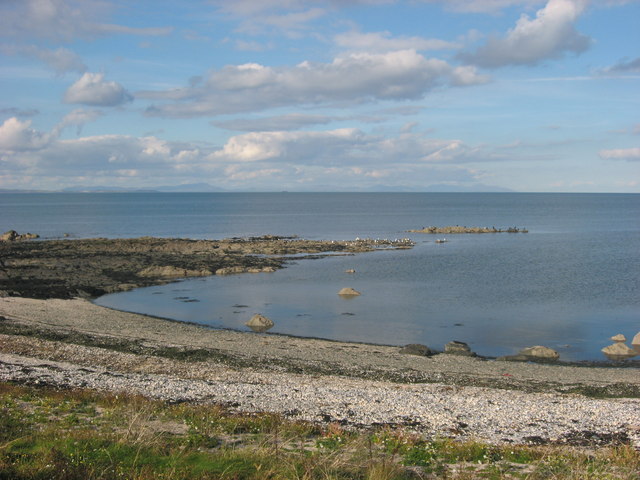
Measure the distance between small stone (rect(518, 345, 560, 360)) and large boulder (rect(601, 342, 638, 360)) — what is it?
10.8ft

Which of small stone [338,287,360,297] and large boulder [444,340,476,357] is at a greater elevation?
small stone [338,287,360,297]

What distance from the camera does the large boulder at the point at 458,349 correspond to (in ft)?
108

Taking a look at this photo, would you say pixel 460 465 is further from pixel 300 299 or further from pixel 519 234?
pixel 519 234

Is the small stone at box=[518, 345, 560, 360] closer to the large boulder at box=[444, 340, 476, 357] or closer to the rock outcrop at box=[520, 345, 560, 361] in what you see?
the rock outcrop at box=[520, 345, 560, 361]

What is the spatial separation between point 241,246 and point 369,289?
120ft

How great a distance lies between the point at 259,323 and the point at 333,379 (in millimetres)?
15586

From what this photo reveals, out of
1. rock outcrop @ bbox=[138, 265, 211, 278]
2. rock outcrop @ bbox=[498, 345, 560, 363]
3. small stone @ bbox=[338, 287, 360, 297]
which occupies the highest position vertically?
rock outcrop @ bbox=[138, 265, 211, 278]

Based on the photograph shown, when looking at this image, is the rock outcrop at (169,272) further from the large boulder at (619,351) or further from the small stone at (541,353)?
the large boulder at (619,351)

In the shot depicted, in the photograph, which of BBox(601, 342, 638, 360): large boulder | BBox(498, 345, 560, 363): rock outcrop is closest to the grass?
Result: BBox(498, 345, 560, 363): rock outcrop

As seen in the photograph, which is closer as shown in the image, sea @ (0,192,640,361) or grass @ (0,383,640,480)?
grass @ (0,383,640,480)

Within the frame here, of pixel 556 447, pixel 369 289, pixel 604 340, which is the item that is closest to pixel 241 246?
pixel 369 289

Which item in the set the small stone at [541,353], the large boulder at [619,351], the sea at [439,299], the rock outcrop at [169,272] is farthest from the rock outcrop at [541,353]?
the rock outcrop at [169,272]

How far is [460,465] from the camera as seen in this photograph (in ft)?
44.5

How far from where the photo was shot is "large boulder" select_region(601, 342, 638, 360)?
33.1m
